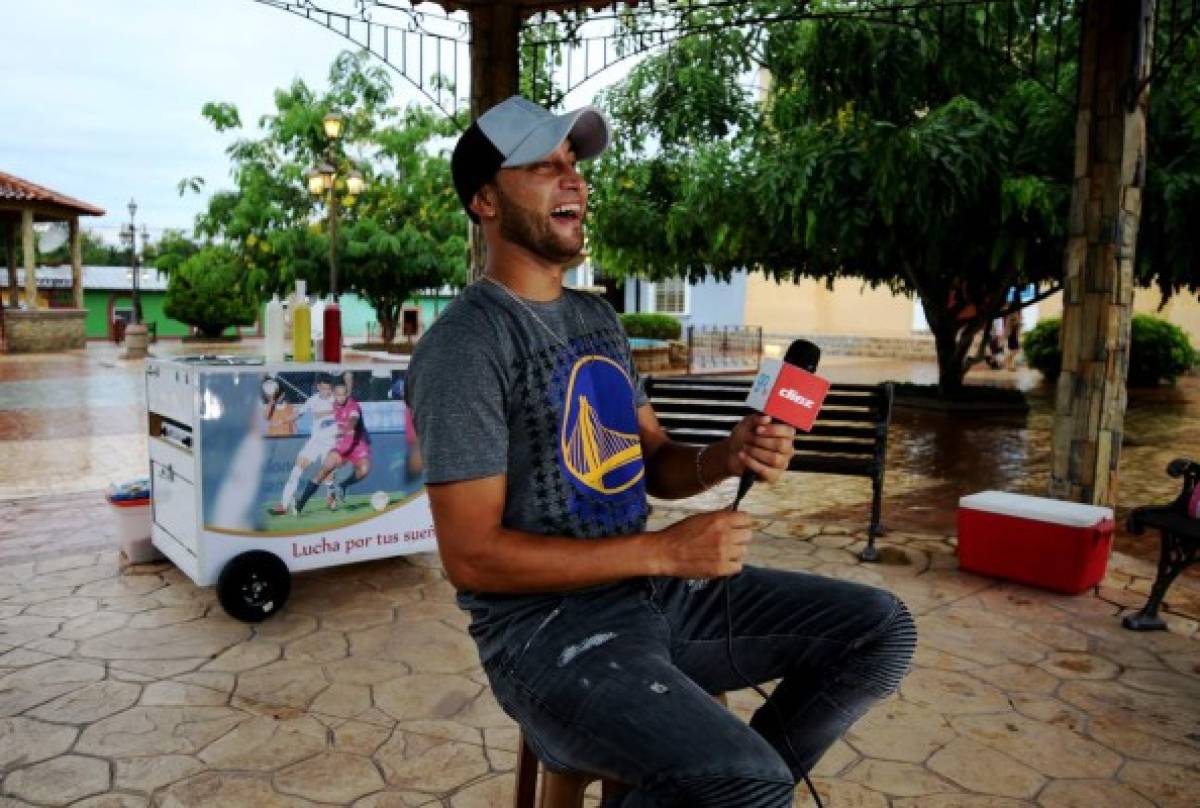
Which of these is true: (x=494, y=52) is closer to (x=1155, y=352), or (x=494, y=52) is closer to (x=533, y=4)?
(x=533, y=4)

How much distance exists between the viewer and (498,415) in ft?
5.90

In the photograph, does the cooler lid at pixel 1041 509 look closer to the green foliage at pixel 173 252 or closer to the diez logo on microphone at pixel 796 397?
the diez logo on microphone at pixel 796 397

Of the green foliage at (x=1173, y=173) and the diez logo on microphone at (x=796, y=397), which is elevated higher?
the green foliage at (x=1173, y=173)

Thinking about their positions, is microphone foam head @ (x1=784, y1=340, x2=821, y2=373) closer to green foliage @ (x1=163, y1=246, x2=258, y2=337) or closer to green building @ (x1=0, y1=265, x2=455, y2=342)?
green foliage @ (x1=163, y1=246, x2=258, y2=337)

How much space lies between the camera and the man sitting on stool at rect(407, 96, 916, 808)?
1.63 meters

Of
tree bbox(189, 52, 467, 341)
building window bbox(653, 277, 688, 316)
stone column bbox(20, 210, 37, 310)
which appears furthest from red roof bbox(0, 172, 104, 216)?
building window bbox(653, 277, 688, 316)

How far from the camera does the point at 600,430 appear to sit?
2.01m

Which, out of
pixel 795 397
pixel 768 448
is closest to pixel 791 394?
pixel 795 397

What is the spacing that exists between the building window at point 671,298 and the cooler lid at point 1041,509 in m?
28.6

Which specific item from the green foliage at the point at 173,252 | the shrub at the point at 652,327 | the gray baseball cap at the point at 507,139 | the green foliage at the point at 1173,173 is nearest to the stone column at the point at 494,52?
the gray baseball cap at the point at 507,139

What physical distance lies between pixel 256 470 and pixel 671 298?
101 feet

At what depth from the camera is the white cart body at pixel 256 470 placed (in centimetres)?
414

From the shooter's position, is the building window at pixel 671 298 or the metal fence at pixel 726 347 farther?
the building window at pixel 671 298

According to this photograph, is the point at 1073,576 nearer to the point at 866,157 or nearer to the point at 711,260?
the point at 866,157
